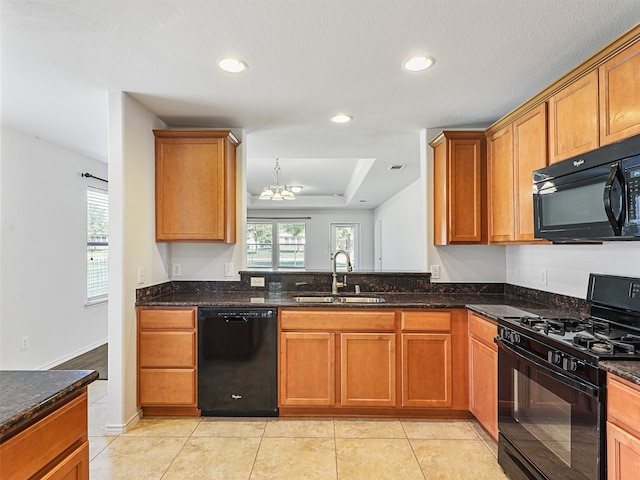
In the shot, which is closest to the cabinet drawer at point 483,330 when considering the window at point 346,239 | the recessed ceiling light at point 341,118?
the recessed ceiling light at point 341,118

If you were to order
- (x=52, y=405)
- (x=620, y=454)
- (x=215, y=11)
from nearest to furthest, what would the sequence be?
(x=52, y=405), (x=620, y=454), (x=215, y=11)

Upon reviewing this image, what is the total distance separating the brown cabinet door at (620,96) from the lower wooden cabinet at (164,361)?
2.79m

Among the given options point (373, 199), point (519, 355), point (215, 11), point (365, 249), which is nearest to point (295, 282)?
point (519, 355)

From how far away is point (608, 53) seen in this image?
5.58 feet

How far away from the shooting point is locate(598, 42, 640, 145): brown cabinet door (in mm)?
1572

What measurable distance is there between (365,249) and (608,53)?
27.1ft

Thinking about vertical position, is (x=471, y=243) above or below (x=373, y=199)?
below

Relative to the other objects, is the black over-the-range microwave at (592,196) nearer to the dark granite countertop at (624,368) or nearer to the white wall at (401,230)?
the dark granite countertop at (624,368)

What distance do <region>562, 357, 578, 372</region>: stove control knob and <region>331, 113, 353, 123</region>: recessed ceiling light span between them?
2.24 metres

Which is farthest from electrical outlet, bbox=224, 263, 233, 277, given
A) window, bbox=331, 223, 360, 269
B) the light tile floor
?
window, bbox=331, 223, 360, 269

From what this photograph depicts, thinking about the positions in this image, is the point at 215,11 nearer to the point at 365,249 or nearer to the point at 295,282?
the point at 295,282

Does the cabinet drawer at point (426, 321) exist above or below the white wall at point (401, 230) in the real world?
below

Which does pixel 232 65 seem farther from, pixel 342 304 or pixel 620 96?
pixel 620 96

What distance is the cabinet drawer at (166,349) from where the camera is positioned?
8.92ft
